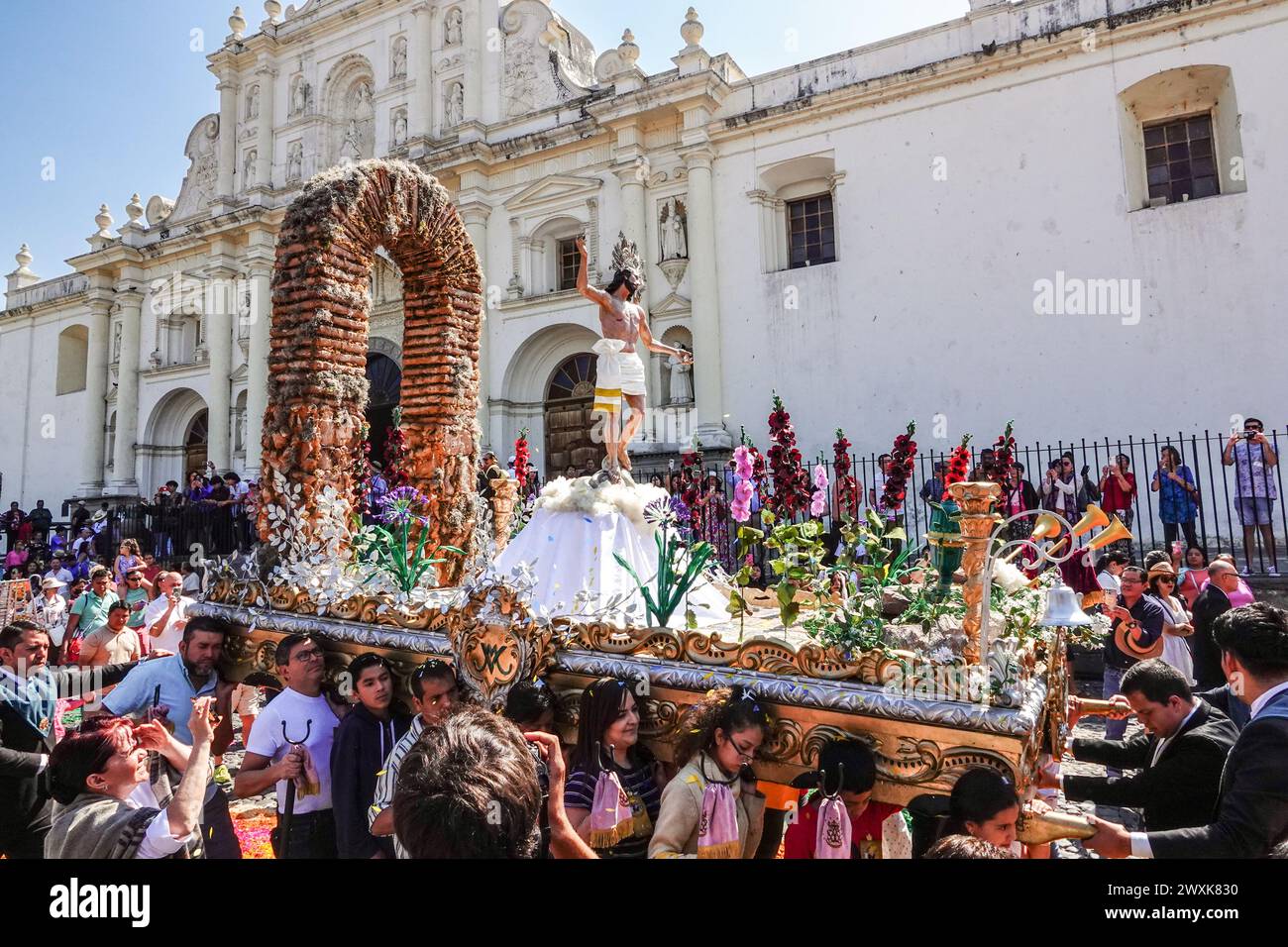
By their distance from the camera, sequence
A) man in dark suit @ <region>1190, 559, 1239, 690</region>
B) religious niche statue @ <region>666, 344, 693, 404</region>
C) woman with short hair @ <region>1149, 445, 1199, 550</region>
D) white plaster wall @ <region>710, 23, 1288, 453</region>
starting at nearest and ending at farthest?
man in dark suit @ <region>1190, 559, 1239, 690</region> → woman with short hair @ <region>1149, 445, 1199, 550</region> → white plaster wall @ <region>710, 23, 1288, 453</region> → religious niche statue @ <region>666, 344, 693, 404</region>

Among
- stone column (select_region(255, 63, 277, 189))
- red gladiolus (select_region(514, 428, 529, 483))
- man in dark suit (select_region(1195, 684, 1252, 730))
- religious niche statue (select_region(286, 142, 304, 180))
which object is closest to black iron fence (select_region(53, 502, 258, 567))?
red gladiolus (select_region(514, 428, 529, 483))

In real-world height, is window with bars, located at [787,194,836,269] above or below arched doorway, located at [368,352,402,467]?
above

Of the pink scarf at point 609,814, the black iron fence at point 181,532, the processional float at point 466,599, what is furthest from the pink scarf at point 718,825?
the black iron fence at point 181,532

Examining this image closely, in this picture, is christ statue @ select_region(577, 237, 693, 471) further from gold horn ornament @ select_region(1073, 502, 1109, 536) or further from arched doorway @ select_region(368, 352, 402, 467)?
arched doorway @ select_region(368, 352, 402, 467)

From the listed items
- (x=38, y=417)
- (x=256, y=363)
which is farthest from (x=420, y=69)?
(x=38, y=417)

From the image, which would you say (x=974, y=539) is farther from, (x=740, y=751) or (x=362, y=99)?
(x=362, y=99)

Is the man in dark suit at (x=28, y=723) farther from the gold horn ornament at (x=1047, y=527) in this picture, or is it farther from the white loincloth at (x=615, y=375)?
the gold horn ornament at (x=1047, y=527)

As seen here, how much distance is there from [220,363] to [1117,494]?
64.0ft

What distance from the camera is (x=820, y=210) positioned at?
14094mm

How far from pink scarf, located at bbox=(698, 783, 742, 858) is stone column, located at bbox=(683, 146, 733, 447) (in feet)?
36.8

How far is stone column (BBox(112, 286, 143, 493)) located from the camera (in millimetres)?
20656

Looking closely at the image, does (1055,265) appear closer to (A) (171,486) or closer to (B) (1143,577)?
(B) (1143,577)

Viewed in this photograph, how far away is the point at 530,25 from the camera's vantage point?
660 inches
